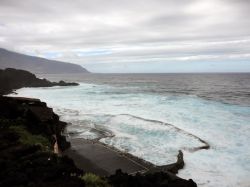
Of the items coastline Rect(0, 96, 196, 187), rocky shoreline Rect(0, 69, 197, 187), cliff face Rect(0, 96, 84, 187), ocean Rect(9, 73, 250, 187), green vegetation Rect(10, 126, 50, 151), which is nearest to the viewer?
cliff face Rect(0, 96, 84, 187)

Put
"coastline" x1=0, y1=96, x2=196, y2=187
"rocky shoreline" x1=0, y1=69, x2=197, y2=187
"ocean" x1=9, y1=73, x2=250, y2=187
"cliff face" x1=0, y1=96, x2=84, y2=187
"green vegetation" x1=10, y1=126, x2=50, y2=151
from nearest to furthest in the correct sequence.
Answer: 1. "cliff face" x1=0, y1=96, x2=84, y2=187
2. "rocky shoreline" x1=0, y1=69, x2=197, y2=187
3. "coastline" x1=0, y1=96, x2=196, y2=187
4. "green vegetation" x1=10, y1=126, x2=50, y2=151
5. "ocean" x1=9, y1=73, x2=250, y2=187

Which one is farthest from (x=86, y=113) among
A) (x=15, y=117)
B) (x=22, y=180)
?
(x=22, y=180)

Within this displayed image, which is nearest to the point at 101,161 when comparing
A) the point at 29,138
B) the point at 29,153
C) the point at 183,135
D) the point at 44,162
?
the point at 29,138

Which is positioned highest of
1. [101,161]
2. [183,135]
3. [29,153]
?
[29,153]

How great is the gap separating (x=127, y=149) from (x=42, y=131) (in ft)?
18.3

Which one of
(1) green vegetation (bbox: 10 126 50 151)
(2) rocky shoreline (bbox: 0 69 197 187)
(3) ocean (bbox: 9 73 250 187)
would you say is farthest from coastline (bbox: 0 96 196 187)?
(3) ocean (bbox: 9 73 250 187)

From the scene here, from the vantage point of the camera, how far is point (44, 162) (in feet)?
33.6

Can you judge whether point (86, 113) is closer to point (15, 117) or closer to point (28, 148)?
point (15, 117)

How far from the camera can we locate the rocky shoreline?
356 inches

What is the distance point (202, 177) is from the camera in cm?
1419

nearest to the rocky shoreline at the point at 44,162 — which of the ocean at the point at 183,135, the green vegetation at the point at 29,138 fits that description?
the green vegetation at the point at 29,138

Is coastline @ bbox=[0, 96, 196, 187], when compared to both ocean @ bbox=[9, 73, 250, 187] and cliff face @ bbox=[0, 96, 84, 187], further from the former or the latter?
ocean @ bbox=[9, 73, 250, 187]

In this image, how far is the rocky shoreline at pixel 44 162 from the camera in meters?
9.04

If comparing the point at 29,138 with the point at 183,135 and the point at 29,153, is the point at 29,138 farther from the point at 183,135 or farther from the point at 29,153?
the point at 183,135
